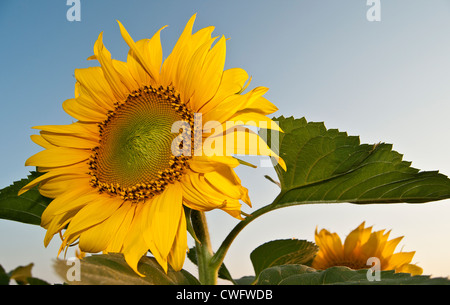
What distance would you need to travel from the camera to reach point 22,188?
2.55ft

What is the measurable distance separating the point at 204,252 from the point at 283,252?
0.96 ft

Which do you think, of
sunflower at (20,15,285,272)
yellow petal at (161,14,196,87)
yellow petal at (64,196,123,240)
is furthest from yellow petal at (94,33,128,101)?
yellow petal at (64,196,123,240)

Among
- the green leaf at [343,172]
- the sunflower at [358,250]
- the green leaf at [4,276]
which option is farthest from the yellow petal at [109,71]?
the sunflower at [358,250]

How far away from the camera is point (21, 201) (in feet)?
2.77

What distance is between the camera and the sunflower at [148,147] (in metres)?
0.64

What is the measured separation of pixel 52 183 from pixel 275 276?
0.44 m

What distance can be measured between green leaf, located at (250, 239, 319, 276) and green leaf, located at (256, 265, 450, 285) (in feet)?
0.75

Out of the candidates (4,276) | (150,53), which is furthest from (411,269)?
(4,276)

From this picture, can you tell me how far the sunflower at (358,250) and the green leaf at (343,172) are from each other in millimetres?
541

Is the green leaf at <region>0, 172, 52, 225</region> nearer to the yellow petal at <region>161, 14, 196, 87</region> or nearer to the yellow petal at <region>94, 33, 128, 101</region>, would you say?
the yellow petal at <region>94, 33, 128, 101</region>

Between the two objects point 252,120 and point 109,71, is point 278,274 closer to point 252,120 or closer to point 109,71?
point 252,120

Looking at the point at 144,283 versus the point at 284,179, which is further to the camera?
the point at 284,179

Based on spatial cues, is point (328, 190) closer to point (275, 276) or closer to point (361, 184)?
point (361, 184)
